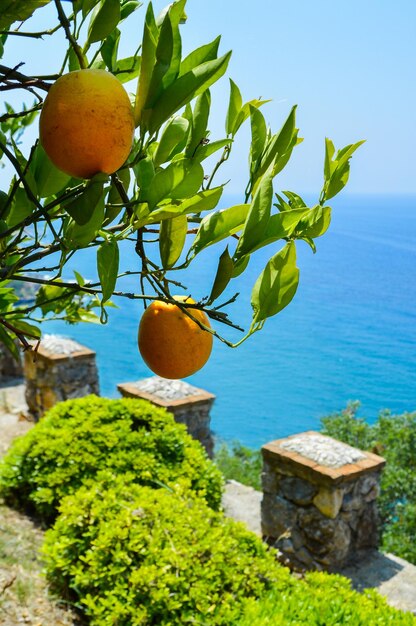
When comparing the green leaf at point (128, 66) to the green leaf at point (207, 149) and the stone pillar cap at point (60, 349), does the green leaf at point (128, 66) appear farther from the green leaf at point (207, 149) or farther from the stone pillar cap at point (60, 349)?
the stone pillar cap at point (60, 349)

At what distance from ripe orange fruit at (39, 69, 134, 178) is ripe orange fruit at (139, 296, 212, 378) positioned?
0.32m

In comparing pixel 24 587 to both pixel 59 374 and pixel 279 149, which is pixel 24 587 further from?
pixel 59 374

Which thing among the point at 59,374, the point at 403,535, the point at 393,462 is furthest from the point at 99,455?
the point at 393,462

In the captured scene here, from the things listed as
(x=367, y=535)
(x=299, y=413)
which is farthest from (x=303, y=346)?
(x=367, y=535)

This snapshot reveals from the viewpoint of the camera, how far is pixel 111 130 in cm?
61

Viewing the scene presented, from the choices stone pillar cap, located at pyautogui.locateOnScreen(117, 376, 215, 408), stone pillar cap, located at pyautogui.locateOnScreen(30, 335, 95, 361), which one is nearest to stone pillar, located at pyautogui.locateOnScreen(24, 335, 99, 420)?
stone pillar cap, located at pyautogui.locateOnScreen(30, 335, 95, 361)

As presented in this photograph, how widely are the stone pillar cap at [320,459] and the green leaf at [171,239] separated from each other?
3.92m

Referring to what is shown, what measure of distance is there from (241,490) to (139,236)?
221 inches

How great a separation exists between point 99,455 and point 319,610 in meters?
1.72

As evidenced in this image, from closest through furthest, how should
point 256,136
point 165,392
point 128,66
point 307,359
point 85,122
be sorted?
point 85,122, point 256,136, point 128,66, point 165,392, point 307,359

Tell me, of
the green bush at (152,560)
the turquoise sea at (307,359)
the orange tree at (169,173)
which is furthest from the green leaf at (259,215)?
the turquoise sea at (307,359)

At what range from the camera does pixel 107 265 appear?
0.72 m

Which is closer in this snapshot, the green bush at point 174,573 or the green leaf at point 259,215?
the green leaf at point 259,215

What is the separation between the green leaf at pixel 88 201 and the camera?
0.63 meters
